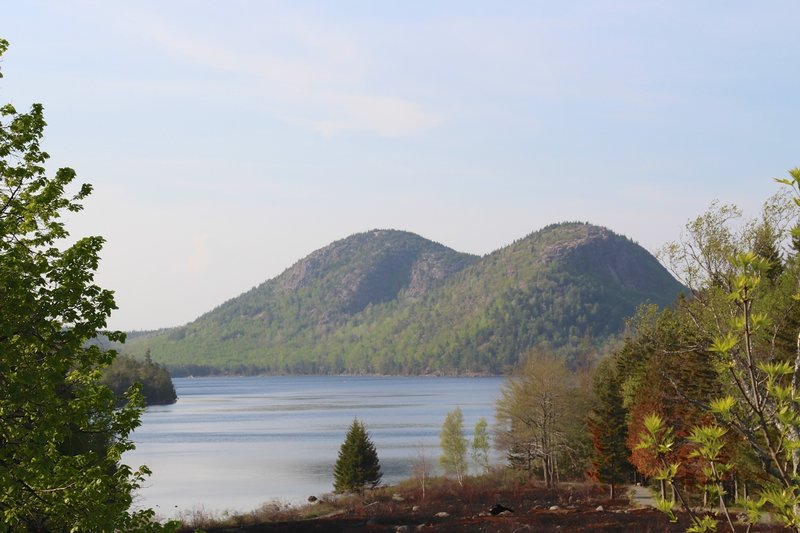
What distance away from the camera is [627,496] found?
61.9 meters

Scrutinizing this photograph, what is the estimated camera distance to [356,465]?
64.6m

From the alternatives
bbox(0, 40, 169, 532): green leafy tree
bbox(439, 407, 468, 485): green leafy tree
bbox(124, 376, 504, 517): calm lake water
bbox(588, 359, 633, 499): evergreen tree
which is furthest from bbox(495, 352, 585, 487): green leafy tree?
bbox(0, 40, 169, 532): green leafy tree

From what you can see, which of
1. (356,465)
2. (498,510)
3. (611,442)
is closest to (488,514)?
(498,510)

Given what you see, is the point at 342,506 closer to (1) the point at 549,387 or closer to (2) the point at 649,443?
(1) the point at 549,387

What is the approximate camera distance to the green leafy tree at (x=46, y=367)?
15.5 metres

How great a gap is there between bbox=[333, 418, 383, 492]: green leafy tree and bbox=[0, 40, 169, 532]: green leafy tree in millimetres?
46888

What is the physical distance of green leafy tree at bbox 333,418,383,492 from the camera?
6450 centimetres

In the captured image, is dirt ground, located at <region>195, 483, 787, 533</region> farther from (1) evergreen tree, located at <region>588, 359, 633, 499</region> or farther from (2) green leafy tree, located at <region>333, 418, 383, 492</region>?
(1) evergreen tree, located at <region>588, 359, 633, 499</region>

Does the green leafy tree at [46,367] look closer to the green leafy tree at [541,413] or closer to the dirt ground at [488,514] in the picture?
the dirt ground at [488,514]

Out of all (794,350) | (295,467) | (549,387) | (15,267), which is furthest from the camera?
(295,467)

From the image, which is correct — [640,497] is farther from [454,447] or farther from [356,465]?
[356,465]

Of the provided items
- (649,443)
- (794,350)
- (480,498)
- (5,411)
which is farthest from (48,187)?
(480,498)

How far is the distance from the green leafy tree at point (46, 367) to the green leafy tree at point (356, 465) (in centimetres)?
4689

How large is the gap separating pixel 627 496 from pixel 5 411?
175 feet
